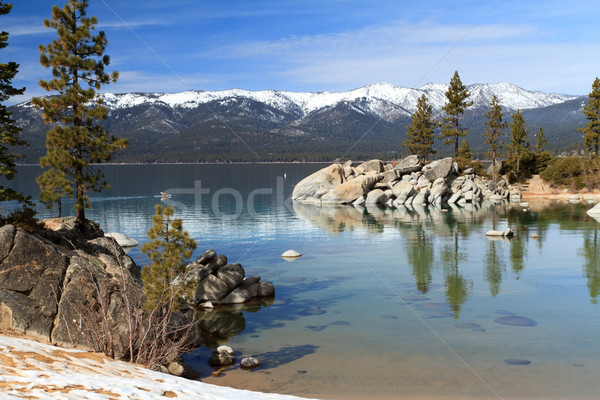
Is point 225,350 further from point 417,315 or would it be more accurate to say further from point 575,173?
point 575,173

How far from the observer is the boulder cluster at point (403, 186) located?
8975 centimetres

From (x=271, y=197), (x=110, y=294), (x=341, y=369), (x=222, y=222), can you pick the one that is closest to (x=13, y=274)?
(x=110, y=294)

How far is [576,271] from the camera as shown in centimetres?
3434

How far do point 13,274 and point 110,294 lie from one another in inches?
123

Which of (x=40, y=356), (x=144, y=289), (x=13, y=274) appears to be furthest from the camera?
(x=144, y=289)

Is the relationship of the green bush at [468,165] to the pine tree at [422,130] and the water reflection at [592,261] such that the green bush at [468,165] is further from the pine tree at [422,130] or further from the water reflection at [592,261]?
the water reflection at [592,261]

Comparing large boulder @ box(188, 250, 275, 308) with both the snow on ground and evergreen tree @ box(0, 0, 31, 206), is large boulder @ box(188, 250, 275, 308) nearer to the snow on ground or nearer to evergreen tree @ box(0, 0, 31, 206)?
evergreen tree @ box(0, 0, 31, 206)

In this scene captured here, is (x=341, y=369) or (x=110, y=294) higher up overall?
(x=110, y=294)

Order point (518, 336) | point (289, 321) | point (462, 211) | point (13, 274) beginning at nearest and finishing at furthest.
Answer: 1. point (13, 274)
2. point (518, 336)
3. point (289, 321)
4. point (462, 211)

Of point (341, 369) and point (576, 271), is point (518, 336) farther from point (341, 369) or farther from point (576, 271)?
point (576, 271)

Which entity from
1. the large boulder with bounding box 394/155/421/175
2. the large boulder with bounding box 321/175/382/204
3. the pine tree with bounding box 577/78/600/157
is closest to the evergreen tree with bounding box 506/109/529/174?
the pine tree with bounding box 577/78/600/157

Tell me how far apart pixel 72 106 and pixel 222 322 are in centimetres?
1436

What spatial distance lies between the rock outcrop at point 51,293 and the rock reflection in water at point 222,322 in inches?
215

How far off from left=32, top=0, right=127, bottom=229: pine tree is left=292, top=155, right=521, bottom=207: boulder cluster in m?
65.1
